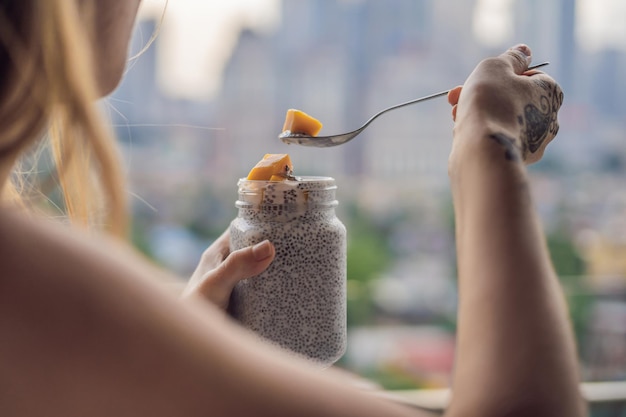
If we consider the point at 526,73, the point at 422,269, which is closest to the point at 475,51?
the point at 422,269

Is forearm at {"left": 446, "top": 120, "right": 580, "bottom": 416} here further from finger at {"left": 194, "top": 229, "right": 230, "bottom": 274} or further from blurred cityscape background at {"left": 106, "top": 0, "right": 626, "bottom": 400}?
blurred cityscape background at {"left": 106, "top": 0, "right": 626, "bottom": 400}

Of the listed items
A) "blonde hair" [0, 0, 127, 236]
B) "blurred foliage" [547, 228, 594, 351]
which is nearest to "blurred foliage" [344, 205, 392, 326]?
"blurred foliage" [547, 228, 594, 351]

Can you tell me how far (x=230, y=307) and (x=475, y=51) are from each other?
9.00 meters

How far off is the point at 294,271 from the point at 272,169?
102mm

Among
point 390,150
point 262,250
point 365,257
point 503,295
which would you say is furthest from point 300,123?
point 390,150

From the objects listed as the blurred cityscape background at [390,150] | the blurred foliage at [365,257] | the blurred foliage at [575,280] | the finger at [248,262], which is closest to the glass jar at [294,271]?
the finger at [248,262]

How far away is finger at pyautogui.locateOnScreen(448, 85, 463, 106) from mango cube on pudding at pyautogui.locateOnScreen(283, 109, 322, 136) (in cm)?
14

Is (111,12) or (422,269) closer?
(111,12)

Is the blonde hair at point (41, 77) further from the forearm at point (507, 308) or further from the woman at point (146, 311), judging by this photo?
the forearm at point (507, 308)

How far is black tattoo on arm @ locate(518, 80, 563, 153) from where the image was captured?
530 mm

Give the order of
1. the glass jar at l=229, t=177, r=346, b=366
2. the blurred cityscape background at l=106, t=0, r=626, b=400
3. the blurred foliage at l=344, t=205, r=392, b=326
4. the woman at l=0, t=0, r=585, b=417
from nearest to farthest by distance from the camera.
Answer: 1. the woman at l=0, t=0, r=585, b=417
2. the glass jar at l=229, t=177, r=346, b=366
3. the blurred foliage at l=344, t=205, r=392, b=326
4. the blurred cityscape background at l=106, t=0, r=626, b=400

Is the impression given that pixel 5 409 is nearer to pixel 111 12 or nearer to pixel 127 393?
pixel 127 393

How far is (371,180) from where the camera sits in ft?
30.6

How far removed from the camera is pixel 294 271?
0.57 m
